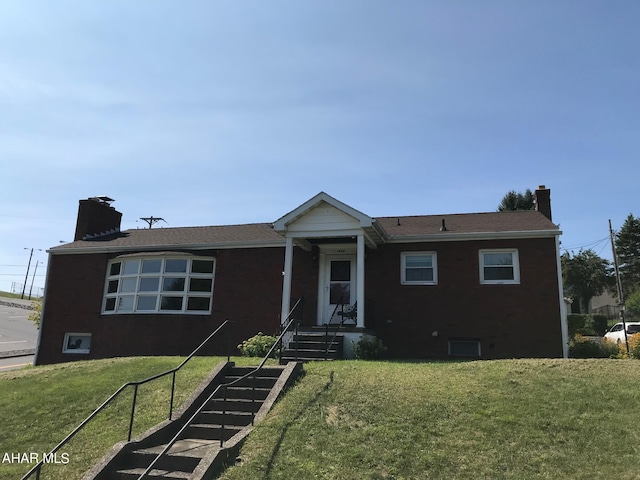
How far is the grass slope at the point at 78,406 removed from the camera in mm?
8016

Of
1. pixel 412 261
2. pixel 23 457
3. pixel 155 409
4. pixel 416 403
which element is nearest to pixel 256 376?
pixel 155 409

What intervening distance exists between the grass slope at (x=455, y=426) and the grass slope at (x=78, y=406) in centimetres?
256

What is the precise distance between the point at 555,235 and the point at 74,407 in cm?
1318

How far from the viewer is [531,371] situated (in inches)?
390

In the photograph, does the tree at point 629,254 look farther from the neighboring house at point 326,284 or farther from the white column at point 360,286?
the white column at point 360,286

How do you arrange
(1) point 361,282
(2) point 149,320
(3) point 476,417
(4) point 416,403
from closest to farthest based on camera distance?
(3) point 476,417 < (4) point 416,403 < (1) point 361,282 < (2) point 149,320

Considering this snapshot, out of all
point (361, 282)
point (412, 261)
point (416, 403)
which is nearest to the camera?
point (416, 403)

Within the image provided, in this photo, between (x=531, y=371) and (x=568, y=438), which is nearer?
(x=568, y=438)

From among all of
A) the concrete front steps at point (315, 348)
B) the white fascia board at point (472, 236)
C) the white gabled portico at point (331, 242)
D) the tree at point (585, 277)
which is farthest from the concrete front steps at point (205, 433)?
the tree at point (585, 277)

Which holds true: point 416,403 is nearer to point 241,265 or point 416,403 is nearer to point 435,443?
point 435,443

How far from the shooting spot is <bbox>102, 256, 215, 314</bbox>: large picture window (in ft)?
57.6

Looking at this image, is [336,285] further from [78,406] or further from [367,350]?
[78,406]

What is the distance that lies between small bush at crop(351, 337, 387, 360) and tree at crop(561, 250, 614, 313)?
47.7m

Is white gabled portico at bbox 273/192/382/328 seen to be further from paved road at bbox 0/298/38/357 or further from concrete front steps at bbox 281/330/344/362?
paved road at bbox 0/298/38/357
